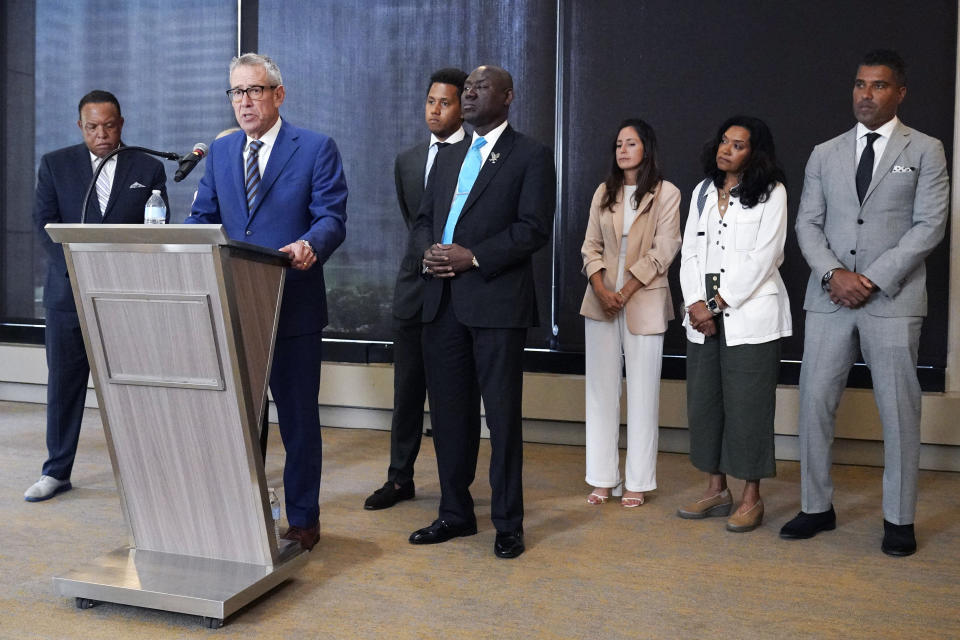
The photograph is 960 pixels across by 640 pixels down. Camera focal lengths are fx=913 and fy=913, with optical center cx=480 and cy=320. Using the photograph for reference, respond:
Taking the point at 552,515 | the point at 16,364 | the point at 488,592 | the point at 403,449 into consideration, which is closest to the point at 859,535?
the point at 552,515

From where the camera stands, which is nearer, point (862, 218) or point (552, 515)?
point (862, 218)

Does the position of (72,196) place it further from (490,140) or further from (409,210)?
(490,140)

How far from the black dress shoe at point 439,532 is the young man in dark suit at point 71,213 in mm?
1808

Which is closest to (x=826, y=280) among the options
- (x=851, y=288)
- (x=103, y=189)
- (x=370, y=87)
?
(x=851, y=288)

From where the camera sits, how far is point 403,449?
13.7ft

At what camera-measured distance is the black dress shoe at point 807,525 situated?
3607 mm

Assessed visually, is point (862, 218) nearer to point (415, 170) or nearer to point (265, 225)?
point (415, 170)

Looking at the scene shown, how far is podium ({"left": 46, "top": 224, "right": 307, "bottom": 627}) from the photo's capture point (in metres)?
2.56

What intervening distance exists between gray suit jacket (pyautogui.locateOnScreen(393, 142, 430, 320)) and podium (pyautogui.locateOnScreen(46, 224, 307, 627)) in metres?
1.11

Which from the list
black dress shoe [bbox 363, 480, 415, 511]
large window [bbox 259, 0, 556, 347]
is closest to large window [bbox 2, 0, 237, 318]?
large window [bbox 259, 0, 556, 347]

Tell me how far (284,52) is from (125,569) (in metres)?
4.27

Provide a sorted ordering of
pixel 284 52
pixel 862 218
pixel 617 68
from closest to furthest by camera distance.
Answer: pixel 862 218 → pixel 617 68 → pixel 284 52

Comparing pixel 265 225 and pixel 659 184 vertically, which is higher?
pixel 659 184

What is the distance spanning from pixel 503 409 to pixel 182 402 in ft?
3.71
